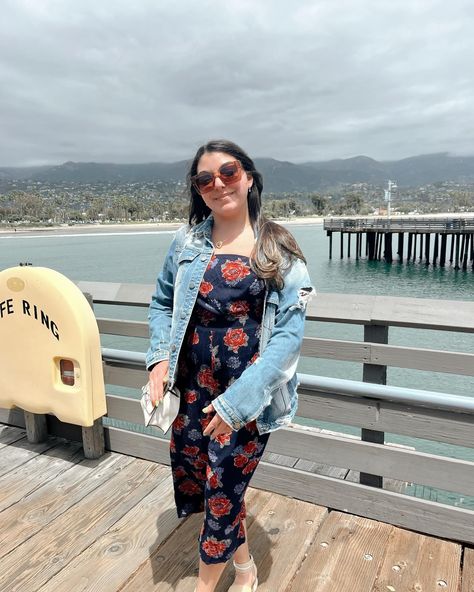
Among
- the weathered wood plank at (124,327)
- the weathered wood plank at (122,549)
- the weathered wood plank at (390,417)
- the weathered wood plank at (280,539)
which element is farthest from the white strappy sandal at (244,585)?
the weathered wood plank at (124,327)

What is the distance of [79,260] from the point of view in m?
45.5

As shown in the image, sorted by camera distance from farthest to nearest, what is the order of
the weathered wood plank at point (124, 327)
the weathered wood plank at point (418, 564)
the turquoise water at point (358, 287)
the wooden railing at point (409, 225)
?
the wooden railing at point (409, 225)
the turquoise water at point (358, 287)
the weathered wood plank at point (124, 327)
the weathered wood plank at point (418, 564)

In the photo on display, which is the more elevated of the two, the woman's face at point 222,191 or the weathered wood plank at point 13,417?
the woman's face at point 222,191

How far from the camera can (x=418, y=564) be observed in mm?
2043

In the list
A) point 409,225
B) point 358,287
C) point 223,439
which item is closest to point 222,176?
point 223,439

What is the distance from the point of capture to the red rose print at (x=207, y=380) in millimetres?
1652

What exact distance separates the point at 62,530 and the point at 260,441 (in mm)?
A: 1279

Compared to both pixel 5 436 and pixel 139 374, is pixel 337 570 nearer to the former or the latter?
pixel 139 374

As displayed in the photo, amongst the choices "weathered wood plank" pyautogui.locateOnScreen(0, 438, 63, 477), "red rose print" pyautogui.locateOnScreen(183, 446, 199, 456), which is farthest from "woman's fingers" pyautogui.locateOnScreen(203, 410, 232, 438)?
"weathered wood plank" pyautogui.locateOnScreen(0, 438, 63, 477)

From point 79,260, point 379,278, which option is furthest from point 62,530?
point 79,260

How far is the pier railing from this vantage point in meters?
2.03

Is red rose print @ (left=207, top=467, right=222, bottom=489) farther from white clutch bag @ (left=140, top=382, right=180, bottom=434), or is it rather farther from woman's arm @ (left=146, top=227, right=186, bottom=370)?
woman's arm @ (left=146, top=227, right=186, bottom=370)

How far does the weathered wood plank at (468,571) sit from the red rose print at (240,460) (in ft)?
3.45

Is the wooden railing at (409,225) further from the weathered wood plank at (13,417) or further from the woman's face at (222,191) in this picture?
the woman's face at (222,191)
